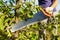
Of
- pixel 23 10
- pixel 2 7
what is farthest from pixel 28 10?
pixel 2 7

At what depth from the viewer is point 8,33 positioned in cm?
398

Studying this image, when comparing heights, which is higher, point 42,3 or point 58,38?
point 42,3

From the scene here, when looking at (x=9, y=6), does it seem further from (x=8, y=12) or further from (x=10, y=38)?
(x=10, y=38)

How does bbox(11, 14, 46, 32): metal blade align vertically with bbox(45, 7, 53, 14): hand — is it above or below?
below

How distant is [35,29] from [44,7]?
0.32 meters

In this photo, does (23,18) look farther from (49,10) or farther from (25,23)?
(49,10)

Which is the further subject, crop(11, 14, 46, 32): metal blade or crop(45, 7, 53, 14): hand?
crop(11, 14, 46, 32): metal blade

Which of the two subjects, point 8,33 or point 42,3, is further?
point 42,3

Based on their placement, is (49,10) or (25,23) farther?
(25,23)

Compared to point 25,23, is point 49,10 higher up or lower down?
higher up

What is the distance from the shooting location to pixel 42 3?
425 cm

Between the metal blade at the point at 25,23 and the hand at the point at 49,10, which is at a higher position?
the hand at the point at 49,10

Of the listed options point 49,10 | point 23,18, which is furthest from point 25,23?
point 49,10

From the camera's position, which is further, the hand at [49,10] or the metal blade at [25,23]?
the metal blade at [25,23]
